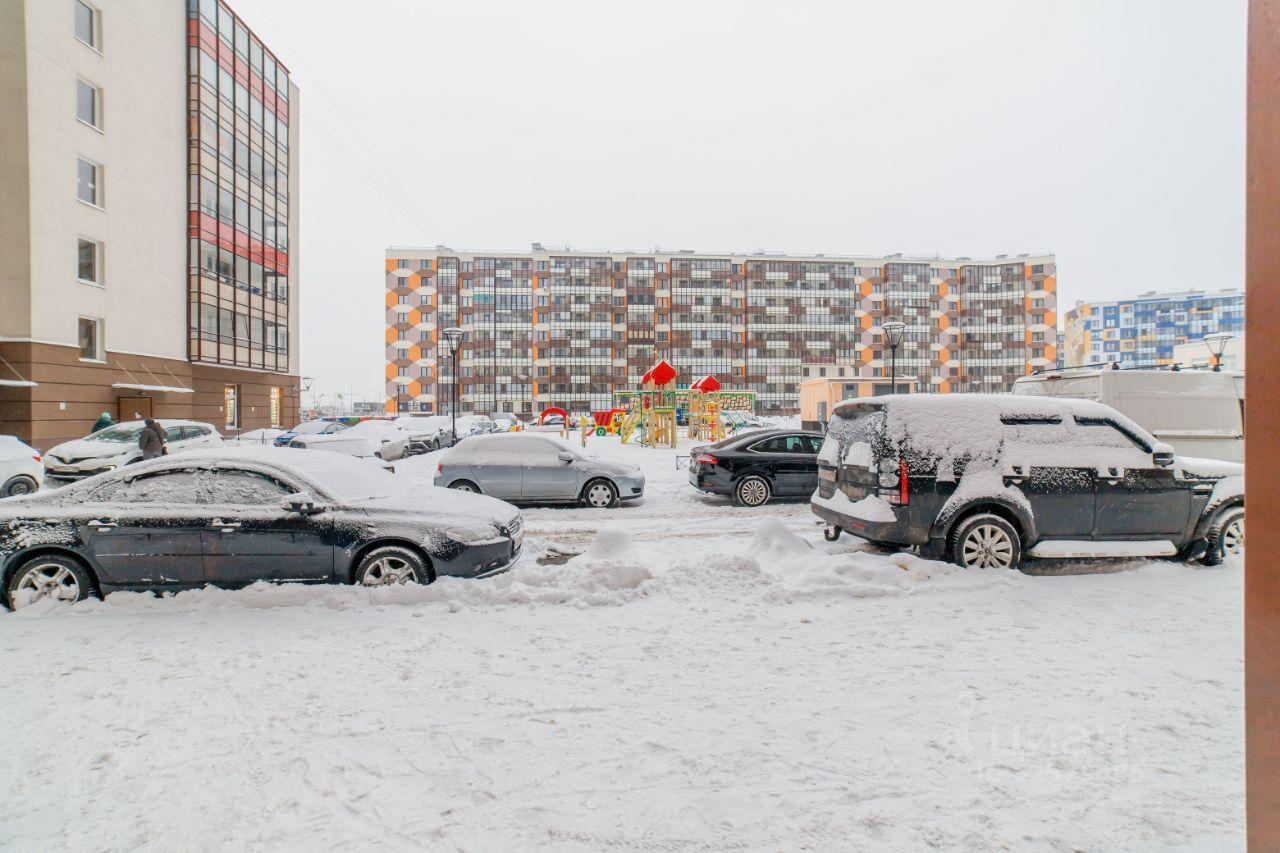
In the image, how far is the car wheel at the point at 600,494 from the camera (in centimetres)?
1198

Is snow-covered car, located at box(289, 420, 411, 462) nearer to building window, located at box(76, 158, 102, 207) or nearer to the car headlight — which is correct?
the car headlight

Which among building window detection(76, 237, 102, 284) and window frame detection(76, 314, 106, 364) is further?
window frame detection(76, 314, 106, 364)

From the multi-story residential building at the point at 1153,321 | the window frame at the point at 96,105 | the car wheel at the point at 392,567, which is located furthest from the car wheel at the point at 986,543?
the multi-story residential building at the point at 1153,321

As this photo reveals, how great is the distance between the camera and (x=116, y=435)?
52.2 ft

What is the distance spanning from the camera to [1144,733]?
326 centimetres

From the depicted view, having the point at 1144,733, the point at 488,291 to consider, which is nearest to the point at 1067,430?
the point at 1144,733

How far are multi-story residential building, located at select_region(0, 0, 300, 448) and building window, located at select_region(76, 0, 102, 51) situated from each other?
0.27ft

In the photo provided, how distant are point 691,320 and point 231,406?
66.9 m

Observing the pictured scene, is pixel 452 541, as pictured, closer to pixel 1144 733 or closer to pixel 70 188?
pixel 1144 733

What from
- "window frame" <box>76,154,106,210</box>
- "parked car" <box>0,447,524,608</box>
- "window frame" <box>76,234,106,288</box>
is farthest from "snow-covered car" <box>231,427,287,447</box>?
"parked car" <box>0,447,524,608</box>

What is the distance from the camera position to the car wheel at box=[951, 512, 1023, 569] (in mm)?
6344

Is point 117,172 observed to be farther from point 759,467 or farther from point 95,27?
point 759,467

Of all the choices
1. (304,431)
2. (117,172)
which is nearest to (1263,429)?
(117,172)

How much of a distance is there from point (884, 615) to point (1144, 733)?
1969 mm
